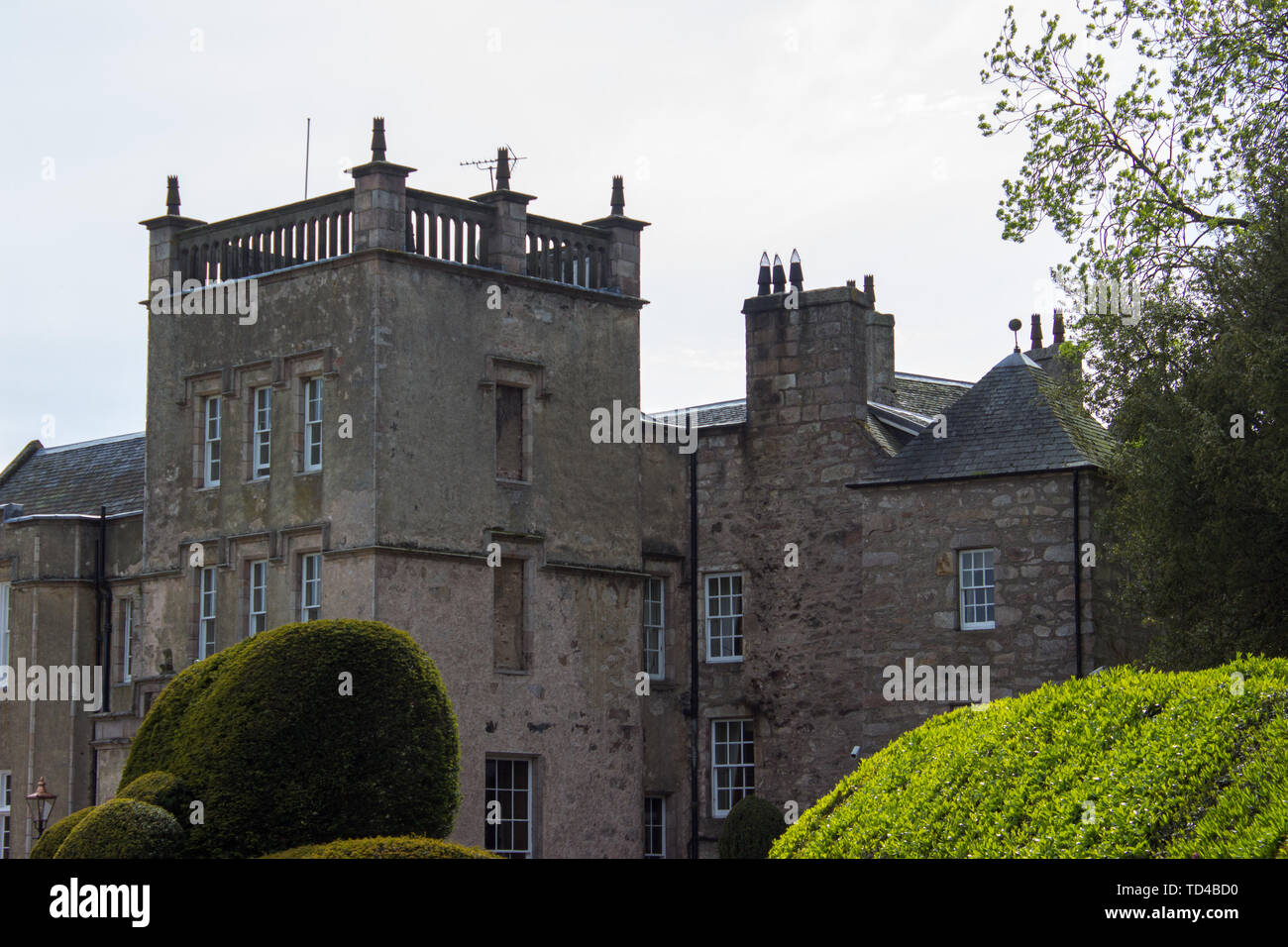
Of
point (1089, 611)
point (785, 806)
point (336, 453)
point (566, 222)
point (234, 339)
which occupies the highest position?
point (566, 222)

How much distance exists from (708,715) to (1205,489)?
12613mm

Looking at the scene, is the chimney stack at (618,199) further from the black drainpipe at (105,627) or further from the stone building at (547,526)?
the black drainpipe at (105,627)

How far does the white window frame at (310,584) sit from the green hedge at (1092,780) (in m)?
16.8

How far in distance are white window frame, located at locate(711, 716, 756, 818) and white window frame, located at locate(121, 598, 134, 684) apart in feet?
35.3

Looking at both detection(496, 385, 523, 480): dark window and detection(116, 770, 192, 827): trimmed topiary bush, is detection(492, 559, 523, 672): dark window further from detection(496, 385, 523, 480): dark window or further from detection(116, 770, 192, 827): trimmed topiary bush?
detection(116, 770, 192, 827): trimmed topiary bush

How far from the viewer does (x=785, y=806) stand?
98.5 feet

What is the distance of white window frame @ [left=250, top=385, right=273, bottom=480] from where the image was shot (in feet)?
98.4

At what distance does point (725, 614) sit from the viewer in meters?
32.2

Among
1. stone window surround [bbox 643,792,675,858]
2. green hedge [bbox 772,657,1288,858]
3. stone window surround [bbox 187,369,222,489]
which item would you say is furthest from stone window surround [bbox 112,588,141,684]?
green hedge [bbox 772,657,1288,858]

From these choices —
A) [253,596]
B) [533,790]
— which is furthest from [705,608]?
[253,596]
